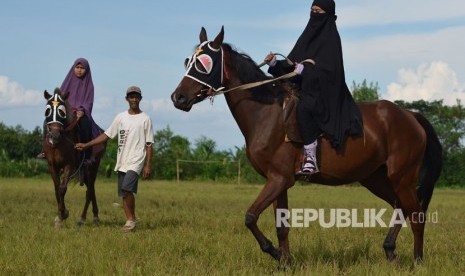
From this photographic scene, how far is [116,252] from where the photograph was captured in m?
8.05

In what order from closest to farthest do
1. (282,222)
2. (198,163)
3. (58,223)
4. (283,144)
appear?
(283,144) → (282,222) → (58,223) → (198,163)

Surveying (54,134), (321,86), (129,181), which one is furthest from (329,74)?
(54,134)

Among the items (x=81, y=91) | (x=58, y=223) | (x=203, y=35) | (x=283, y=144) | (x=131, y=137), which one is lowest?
(x=58, y=223)

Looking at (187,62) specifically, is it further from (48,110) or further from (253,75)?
(48,110)

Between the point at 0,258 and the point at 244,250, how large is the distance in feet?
9.38

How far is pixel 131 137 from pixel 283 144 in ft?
13.4

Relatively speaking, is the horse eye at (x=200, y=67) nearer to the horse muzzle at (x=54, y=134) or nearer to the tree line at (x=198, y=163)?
the horse muzzle at (x=54, y=134)

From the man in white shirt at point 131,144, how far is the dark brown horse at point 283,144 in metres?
3.56

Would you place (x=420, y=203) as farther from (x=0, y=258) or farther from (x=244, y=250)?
(x=0, y=258)

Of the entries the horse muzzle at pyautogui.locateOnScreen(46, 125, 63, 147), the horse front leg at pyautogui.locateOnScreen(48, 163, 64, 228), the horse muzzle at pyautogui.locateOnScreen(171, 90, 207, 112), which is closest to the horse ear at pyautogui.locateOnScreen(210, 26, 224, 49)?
the horse muzzle at pyautogui.locateOnScreen(171, 90, 207, 112)

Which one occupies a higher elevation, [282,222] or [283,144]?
[283,144]

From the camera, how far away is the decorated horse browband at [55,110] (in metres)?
11.4

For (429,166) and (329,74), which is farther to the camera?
(429,166)

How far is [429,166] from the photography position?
28.5 ft
